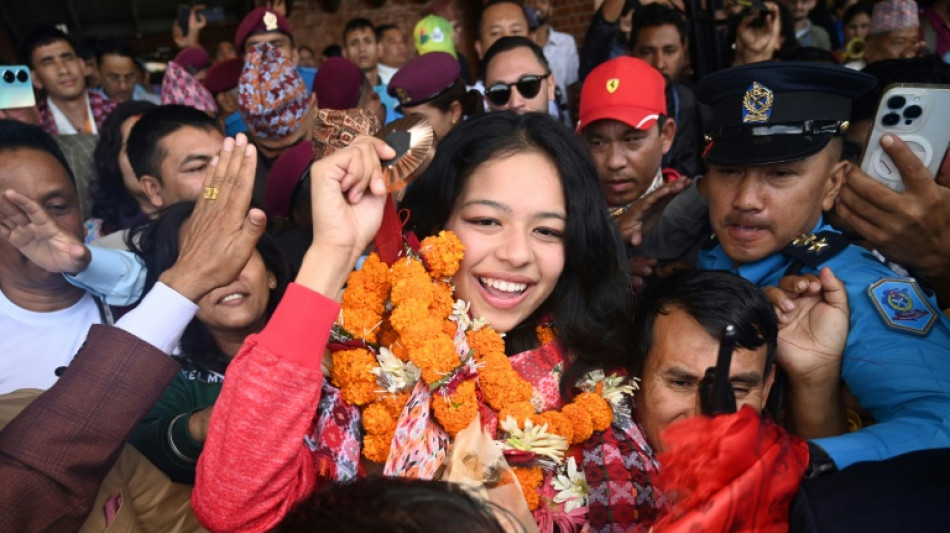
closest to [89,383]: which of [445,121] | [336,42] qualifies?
[445,121]

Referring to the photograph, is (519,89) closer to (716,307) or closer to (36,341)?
(716,307)

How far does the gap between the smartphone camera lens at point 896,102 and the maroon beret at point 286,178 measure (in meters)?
2.42

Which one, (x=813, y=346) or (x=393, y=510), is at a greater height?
(x=393, y=510)

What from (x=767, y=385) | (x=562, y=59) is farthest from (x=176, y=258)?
(x=562, y=59)

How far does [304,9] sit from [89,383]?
31.6 ft

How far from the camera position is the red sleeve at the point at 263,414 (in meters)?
1.62

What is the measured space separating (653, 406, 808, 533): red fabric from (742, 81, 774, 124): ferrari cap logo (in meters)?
1.45

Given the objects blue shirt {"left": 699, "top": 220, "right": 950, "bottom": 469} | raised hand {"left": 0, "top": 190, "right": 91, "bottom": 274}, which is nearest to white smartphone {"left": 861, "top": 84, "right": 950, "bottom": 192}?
blue shirt {"left": 699, "top": 220, "right": 950, "bottom": 469}

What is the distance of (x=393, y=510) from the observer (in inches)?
43.6

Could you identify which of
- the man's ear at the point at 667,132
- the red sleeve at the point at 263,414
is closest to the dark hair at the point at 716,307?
the red sleeve at the point at 263,414

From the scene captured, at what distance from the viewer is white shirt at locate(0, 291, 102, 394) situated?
2488 millimetres

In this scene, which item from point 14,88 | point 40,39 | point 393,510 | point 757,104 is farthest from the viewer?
point 40,39

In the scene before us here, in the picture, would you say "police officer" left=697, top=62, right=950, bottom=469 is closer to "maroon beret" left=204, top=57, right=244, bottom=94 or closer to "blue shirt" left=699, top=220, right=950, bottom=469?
"blue shirt" left=699, top=220, right=950, bottom=469

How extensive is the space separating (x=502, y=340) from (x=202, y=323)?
1.15 m
